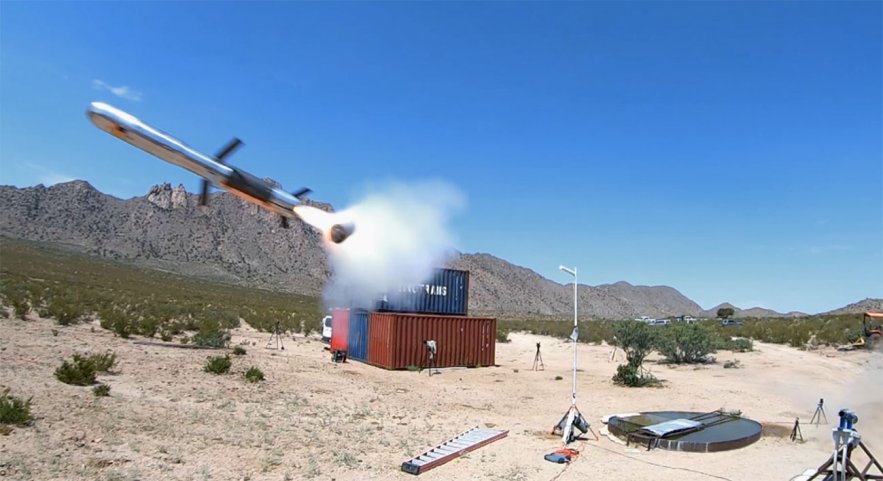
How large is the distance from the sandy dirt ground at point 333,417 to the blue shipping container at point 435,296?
4307mm

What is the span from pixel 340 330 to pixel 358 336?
5.55ft

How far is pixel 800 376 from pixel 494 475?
2255cm

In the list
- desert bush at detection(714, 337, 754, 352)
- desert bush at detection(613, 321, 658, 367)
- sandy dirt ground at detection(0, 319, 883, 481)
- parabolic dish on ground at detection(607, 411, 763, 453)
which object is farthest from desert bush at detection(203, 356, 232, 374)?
desert bush at detection(714, 337, 754, 352)

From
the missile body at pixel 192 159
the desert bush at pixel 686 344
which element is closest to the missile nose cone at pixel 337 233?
the missile body at pixel 192 159

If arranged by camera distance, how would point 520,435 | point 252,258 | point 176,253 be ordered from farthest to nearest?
point 252,258
point 176,253
point 520,435

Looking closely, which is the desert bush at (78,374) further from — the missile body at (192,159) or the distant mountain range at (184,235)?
the distant mountain range at (184,235)

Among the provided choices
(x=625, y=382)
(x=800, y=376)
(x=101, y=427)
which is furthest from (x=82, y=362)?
(x=800, y=376)

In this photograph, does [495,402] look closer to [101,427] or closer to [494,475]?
[494,475]

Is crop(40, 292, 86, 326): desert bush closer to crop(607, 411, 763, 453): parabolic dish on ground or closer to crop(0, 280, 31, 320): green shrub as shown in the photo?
crop(0, 280, 31, 320): green shrub

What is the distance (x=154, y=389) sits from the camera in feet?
50.4

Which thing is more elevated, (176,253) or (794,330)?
(176,253)

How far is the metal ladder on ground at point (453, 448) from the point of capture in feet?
35.8

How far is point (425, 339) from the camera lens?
27.8 m

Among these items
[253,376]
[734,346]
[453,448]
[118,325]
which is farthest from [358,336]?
[734,346]
